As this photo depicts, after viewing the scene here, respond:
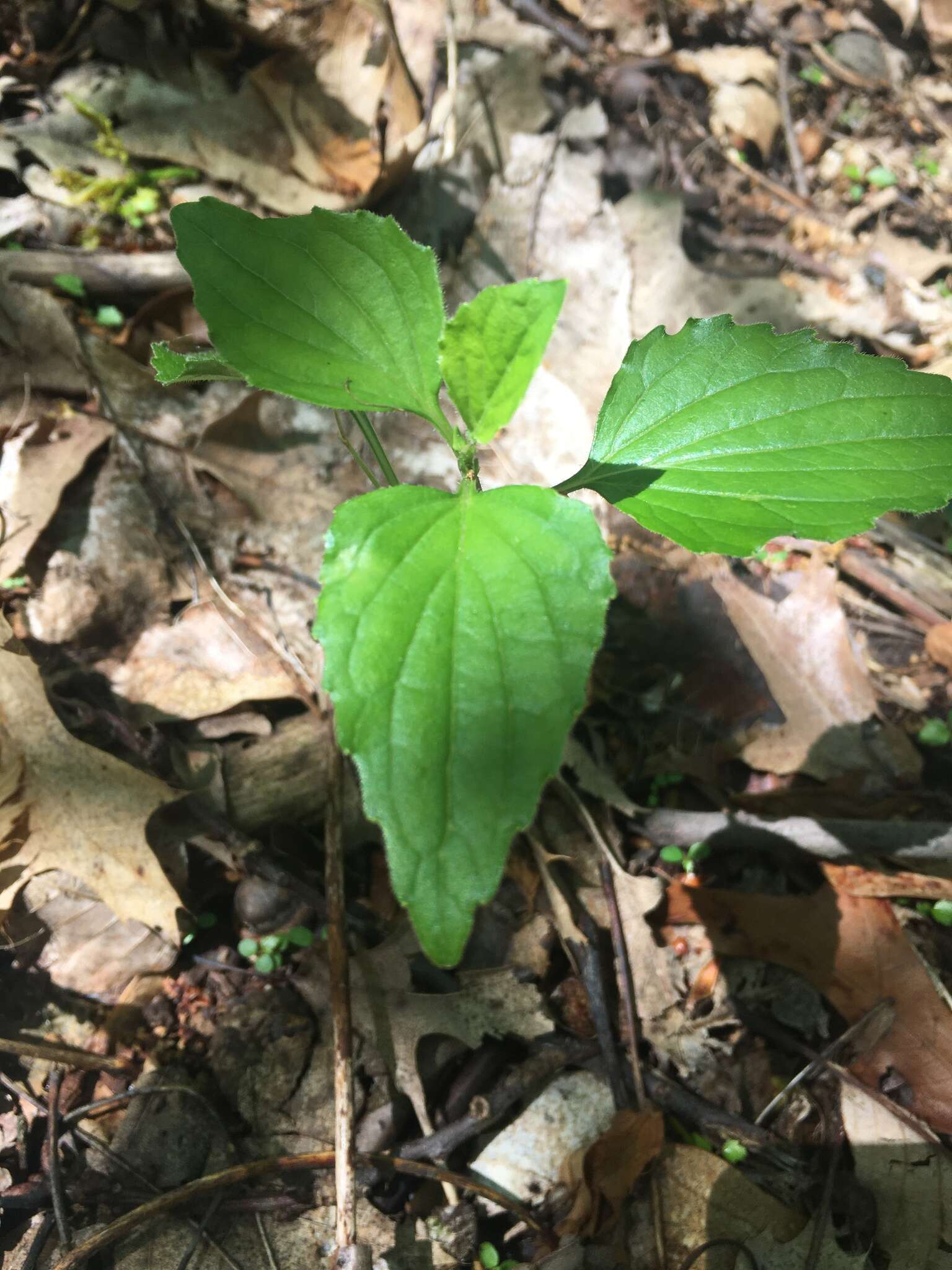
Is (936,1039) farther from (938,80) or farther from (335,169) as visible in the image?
(938,80)

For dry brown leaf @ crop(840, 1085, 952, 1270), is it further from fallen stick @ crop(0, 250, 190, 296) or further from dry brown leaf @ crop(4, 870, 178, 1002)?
fallen stick @ crop(0, 250, 190, 296)

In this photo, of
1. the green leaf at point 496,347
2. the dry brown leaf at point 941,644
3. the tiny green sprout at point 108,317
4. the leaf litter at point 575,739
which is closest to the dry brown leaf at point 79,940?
the leaf litter at point 575,739

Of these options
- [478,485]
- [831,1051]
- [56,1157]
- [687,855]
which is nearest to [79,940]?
[56,1157]

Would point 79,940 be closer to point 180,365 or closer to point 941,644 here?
point 180,365

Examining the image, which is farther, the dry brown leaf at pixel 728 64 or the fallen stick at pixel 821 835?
the dry brown leaf at pixel 728 64

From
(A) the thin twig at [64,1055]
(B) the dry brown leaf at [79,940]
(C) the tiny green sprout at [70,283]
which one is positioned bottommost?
(A) the thin twig at [64,1055]

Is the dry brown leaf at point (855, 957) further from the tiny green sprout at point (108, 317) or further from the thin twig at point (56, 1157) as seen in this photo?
the tiny green sprout at point (108, 317)

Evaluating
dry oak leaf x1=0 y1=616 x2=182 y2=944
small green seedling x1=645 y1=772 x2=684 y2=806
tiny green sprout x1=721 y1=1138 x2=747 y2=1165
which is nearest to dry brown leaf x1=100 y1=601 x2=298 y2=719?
dry oak leaf x1=0 y1=616 x2=182 y2=944
